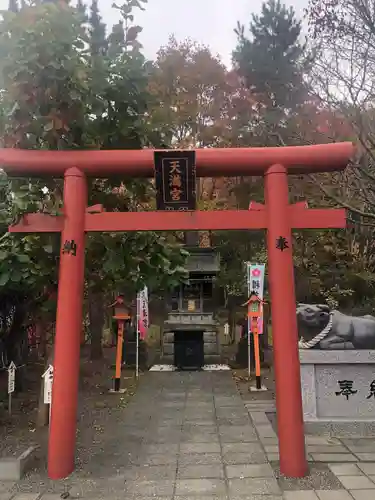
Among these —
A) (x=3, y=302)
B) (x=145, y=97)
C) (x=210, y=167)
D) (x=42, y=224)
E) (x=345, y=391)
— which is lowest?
(x=345, y=391)

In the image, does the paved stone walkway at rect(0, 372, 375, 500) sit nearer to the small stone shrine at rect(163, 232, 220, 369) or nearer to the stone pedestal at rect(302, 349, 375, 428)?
the stone pedestal at rect(302, 349, 375, 428)

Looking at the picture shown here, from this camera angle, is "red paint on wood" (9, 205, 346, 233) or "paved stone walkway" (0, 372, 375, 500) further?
"red paint on wood" (9, 205, 346, 233)

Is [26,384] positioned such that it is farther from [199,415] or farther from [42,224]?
[42,224]

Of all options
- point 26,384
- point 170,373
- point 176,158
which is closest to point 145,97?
point 176,158

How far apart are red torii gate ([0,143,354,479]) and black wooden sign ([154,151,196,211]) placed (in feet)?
0.49

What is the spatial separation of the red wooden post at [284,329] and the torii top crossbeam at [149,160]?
0.74 feet

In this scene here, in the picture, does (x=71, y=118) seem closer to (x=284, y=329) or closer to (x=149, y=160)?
(x=149, y=160)

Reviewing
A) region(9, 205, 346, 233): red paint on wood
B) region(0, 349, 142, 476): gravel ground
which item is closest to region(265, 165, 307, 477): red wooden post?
region(9, 205, 346, 233): red paint on wood

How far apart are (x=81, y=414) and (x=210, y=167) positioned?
538 centimetres

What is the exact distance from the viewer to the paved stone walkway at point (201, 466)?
458 cm

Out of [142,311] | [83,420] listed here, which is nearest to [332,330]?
[83,420]

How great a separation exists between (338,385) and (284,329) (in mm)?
2500

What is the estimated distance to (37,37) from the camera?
16.8 ft

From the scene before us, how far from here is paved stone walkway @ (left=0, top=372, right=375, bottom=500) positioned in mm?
4578
